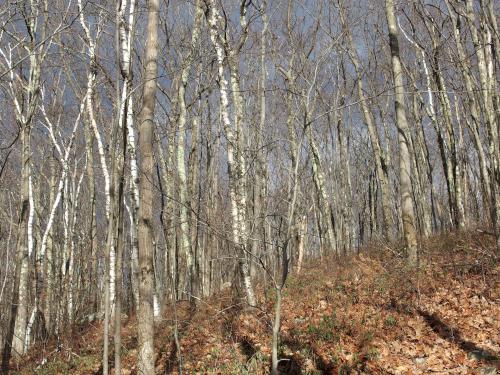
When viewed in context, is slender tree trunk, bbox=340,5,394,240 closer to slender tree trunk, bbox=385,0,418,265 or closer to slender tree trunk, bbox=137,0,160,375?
slender tree trunk, bbox=385,0,418,265

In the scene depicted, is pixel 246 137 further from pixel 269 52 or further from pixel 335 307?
pixel 335 307

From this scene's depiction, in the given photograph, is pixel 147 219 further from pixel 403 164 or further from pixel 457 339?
pixel 403 164

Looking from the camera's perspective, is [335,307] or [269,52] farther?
[269,52]

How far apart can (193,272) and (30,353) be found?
4.14 metres

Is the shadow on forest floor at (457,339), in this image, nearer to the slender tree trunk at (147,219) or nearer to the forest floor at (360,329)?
the forest floor at (360,329)

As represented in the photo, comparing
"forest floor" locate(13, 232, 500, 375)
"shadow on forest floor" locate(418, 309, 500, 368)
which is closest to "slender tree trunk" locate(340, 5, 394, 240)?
"forest floor" locate(13, 232, 500, 375)

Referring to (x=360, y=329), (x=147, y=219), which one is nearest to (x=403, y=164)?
(x=360, y=329)

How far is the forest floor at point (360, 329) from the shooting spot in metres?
5.93

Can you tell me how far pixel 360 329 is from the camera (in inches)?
265

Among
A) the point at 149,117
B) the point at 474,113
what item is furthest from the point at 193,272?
the point at 474,113

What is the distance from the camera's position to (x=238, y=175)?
848 centimetres

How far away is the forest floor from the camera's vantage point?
234 inches

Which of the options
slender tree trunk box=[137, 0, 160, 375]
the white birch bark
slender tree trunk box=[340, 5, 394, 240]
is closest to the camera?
slender tree trunk box=[137, 0, 160, 375]

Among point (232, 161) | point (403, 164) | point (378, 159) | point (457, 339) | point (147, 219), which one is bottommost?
point (457, 339)
